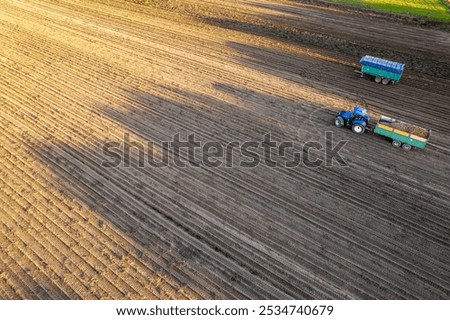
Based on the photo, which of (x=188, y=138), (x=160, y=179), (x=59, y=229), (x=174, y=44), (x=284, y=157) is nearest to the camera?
(x=59, y=229)

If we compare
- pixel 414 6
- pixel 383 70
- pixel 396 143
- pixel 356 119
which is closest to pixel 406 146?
pixel 396 143

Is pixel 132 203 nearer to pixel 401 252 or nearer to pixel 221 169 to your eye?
pixel 221 169

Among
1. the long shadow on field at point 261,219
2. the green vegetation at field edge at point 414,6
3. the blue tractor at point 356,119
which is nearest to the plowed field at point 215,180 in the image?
the long shadow on field at point 261,219

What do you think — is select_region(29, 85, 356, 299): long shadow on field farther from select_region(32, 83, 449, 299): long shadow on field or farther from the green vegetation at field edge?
the green vegetation at field edge

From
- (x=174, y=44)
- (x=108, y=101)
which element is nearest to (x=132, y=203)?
(x=108, y=101)

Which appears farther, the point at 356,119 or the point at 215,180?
the point at 356,119

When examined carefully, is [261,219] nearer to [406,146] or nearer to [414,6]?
[406,146]

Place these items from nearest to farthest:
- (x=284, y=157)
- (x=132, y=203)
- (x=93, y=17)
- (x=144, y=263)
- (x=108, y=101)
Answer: (x=144, y=263) < (x=132, y=203) < (x=284, y=157) < (x=108, y=101) < (x=93, y=17)
